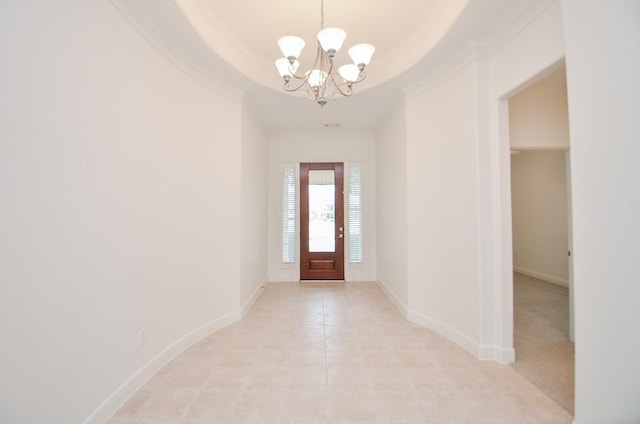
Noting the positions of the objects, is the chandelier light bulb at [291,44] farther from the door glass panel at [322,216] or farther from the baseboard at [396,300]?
the door glass panel at [322,216]

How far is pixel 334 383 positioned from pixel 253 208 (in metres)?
2.77

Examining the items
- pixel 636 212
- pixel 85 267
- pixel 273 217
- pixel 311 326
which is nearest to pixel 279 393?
pixel 311 326

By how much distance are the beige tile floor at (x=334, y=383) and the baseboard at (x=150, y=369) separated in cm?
5

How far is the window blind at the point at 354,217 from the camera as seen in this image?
5.48 meters

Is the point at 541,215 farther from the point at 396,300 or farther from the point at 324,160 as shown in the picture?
the point at 324,160

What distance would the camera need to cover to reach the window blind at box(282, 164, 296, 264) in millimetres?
5477

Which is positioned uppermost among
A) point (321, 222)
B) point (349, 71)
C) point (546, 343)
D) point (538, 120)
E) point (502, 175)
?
point (349, 71)

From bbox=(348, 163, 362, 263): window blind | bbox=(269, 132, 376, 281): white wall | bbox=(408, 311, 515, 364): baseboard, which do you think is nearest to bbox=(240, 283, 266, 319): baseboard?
bbox=(269, 132, 376, 281): white wall

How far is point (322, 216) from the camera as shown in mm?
5520

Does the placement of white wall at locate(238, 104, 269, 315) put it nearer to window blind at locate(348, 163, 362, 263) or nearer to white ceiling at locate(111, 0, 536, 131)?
white ceiling at locate(111, 0, 536, 131)

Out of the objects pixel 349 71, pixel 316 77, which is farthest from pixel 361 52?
pixel 316 77

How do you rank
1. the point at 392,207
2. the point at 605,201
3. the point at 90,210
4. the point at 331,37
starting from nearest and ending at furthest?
the point at 605,201 < the point at 90,210 < the point at 331,37 < the point at 392,207

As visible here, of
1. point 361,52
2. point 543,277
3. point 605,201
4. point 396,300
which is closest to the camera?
point 605,201

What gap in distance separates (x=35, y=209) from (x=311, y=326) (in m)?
2.75
